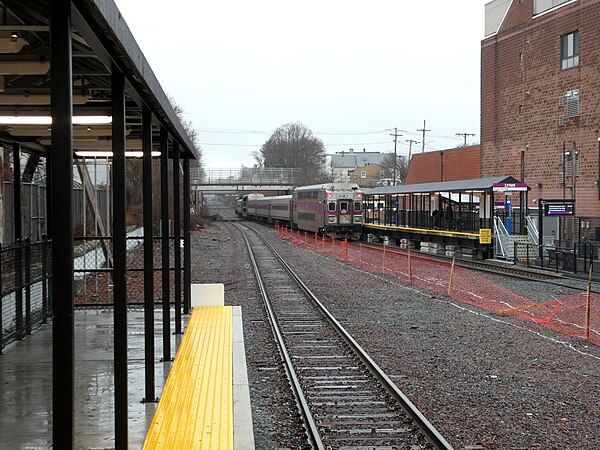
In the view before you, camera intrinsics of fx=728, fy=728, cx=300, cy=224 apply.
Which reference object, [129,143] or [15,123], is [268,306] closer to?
[129,143]

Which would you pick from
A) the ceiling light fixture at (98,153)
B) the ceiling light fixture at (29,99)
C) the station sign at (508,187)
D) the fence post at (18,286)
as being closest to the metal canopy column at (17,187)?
the fence post at (18,286)

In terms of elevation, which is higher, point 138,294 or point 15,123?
point 15,123

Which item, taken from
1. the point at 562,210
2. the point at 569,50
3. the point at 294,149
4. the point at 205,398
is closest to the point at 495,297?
the point at 562,210

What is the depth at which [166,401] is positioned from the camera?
23.4 feet

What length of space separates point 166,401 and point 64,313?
12.1ft

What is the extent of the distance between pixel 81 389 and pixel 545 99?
3717 centimetres

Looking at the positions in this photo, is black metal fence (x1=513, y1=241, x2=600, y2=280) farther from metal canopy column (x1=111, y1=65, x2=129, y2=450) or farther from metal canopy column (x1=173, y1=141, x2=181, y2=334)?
metal canopy column (x1=111, y1=65, x2=129, y2=450)

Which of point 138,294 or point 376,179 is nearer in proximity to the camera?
point 138,294

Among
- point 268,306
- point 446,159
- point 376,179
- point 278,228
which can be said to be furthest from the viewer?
point 376,179

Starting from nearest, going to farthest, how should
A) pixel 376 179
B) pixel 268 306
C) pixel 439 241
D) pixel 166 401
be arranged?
pixel 166 401 → pixel 268 306 → pixel 439 241 → pixel 376 179

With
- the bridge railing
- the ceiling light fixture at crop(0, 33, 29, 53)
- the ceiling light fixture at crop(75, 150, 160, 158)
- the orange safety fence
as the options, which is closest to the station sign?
the orange safety fence

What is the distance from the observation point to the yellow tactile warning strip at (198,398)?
236 inches

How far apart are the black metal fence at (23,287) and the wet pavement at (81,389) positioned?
217mm

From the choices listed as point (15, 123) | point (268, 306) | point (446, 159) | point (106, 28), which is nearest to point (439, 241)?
point (268, 306)
